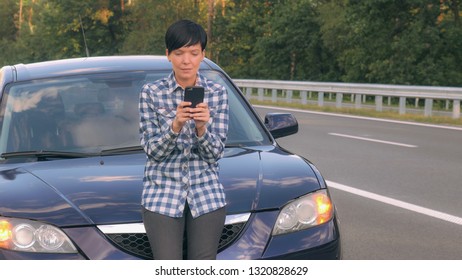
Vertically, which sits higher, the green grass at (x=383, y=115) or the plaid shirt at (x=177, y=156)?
the plaid shirt at (x=177, y=156)

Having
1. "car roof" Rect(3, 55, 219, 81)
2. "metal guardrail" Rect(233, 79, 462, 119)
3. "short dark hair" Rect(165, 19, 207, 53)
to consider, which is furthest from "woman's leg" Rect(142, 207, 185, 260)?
"metal guardrail" Rect(233, 79, 462, 119)

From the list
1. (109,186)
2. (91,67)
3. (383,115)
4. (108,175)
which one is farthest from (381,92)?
(109,186)

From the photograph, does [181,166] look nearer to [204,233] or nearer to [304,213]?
[204,233]

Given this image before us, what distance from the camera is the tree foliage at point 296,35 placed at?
41875 millimetres

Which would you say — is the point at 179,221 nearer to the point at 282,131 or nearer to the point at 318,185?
the point at 318,185

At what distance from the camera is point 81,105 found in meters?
5.44

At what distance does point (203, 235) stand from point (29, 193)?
3.49 feet

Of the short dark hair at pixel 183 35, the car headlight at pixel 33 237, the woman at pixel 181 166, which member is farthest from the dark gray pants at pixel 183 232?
the short dark hair at pixel 183 35

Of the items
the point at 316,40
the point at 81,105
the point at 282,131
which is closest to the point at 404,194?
the point at 282,131

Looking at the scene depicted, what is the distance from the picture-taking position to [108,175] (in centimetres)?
455

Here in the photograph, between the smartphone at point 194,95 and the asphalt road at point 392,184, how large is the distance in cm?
298

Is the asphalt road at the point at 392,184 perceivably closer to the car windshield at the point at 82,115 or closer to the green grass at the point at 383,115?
the car windshield at the point at 82,115

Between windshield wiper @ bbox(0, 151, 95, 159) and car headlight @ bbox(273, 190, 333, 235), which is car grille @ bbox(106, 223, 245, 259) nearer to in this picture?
car headlight @ bbox(273, 190, 333, 235)
